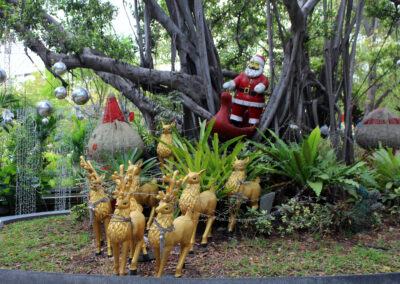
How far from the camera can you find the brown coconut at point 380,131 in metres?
7.76

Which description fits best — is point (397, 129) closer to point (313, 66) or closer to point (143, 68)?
point (313, 66)

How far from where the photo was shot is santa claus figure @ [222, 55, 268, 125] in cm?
636

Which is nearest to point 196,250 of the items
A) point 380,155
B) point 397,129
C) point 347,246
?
point 347,246

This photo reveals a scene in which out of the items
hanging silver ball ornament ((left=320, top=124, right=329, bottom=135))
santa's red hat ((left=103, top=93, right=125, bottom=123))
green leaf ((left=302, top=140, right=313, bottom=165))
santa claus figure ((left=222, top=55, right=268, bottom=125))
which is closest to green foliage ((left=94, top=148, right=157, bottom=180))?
santa's red hat ((left=103, top=93, right=125, bottom=123))

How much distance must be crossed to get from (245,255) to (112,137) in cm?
277

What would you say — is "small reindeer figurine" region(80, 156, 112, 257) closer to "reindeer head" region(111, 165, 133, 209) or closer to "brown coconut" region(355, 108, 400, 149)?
"reindeer head" region(111, 165, 133, 209)

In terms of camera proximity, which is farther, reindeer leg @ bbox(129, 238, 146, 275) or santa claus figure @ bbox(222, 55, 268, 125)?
santa claus figure @ bbox(222, 55, 268, 125)

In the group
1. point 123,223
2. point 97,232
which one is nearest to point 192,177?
point 123,223

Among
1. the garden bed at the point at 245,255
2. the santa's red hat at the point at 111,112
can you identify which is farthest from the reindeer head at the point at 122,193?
the santa's red hat at the point at 111,112

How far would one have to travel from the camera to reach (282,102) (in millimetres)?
6582

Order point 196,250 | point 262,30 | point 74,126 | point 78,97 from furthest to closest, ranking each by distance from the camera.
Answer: point 74,126 → point 262,30 → point 78,97 → point 196,250

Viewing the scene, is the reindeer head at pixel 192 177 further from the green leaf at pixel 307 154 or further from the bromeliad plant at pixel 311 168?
the green leaf at pixel 307 154

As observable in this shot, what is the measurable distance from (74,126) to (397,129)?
349 inches

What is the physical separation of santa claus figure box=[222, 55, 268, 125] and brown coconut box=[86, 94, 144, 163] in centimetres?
190
